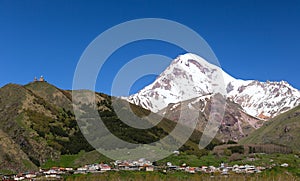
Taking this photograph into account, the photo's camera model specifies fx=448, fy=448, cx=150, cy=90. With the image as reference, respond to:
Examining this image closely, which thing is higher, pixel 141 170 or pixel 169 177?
pixel 141 170

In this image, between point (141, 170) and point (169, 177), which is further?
point (141, 170)

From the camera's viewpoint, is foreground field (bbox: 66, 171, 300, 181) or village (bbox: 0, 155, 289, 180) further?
village (bbox: 0, 155, 289, 180)

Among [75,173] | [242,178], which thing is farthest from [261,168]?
[75,173]

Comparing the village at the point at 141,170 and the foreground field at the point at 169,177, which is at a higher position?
the village at the point at 141,170

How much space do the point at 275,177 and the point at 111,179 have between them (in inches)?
2343

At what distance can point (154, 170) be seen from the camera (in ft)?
590

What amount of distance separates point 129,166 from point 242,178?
5382 cm

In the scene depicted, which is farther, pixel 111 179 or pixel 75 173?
pixel 75 173

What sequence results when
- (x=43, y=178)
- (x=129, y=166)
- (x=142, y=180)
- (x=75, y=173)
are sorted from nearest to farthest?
1. (x=142, y=180)
2. (x=43, y=178)
3. (x=75, y=173)
4. (x=129, y=166)

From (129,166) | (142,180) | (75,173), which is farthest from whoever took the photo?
(129,166)

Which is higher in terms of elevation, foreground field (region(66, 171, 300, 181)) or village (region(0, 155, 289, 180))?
village (region(0, 155, 289, 180))

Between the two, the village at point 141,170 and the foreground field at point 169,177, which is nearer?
the foreground field at point 169,177

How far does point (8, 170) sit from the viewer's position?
200 meters

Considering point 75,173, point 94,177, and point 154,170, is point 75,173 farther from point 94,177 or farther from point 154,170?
point 154,170
